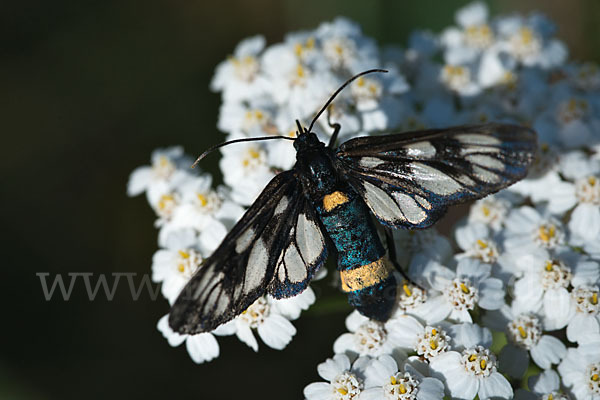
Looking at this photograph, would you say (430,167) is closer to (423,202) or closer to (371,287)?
(423,202)

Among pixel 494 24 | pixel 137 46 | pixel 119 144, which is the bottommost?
pixel 494 24

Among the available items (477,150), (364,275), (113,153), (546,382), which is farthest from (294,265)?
(113,153)

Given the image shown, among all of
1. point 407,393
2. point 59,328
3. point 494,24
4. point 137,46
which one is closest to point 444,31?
point 494,24

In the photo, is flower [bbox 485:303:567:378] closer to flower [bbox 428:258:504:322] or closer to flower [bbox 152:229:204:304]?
flower [bbox 428:258:504:322]

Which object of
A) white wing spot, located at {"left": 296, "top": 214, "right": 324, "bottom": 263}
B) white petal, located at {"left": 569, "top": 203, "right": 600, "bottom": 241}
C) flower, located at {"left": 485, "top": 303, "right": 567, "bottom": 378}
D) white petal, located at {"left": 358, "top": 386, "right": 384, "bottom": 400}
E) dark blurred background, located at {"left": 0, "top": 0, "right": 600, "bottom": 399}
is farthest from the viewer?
dark blurred background, located at {"left": 0, "top": 0, "right": 600, "bottom": 399}

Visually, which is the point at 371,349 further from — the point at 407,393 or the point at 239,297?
the point at 239,297

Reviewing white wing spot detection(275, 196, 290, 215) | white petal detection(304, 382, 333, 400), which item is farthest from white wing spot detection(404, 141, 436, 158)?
white petal detection(304, 382, 333, 400)

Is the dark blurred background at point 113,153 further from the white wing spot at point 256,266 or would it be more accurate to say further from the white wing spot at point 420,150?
the white wing spot at point 420,150
